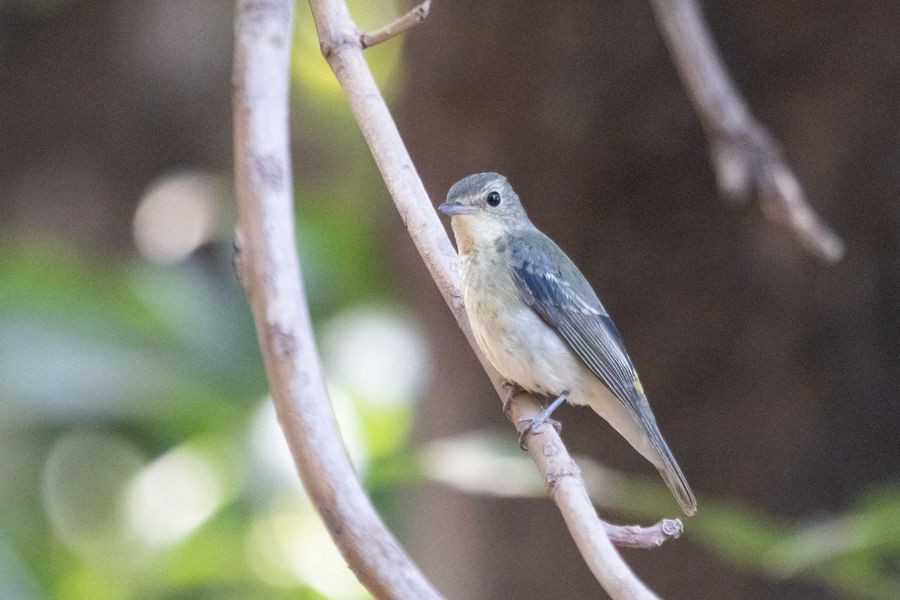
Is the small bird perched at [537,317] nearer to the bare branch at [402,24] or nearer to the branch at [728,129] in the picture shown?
the branch at [728,129]

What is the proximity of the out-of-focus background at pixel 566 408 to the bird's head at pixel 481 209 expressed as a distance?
29.3 inches

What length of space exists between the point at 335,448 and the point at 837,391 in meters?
3.38

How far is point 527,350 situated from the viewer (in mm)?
3504

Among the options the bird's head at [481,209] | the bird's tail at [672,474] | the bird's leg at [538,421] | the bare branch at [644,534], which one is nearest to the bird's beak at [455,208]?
the bird's head at [481,209]

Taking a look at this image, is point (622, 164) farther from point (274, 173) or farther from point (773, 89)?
point (274, 173)

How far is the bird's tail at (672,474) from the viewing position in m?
3.16

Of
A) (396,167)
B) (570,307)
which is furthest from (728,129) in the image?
(396,167)

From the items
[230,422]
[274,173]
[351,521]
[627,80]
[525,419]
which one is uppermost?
[627,80]

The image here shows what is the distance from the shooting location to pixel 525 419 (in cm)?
295

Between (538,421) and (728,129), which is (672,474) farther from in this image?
(728,129)

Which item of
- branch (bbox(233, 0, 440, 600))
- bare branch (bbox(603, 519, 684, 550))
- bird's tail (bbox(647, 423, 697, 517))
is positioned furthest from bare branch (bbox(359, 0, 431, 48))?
bird's tail (bbox(647, 423, 697, 517))

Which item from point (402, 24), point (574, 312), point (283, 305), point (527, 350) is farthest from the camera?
point (574, 312)

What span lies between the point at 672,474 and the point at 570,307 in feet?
2.20

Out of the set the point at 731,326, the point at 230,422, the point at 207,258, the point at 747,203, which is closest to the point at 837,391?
the point at 731,326
